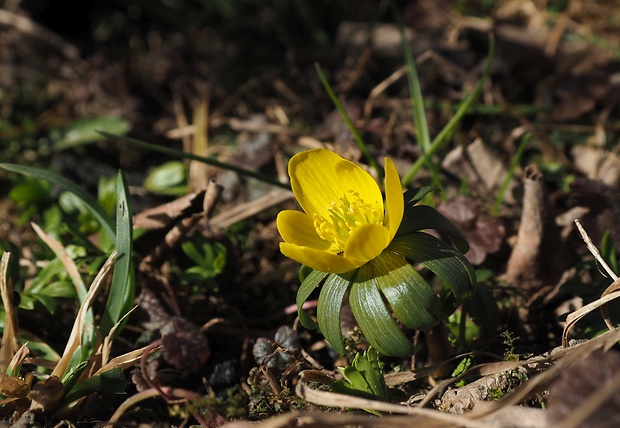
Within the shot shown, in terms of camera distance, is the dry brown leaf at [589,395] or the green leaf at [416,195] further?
the green leaf at [416,195]

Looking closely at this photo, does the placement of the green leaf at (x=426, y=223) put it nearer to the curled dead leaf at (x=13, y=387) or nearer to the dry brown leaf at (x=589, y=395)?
the dry brown leaf at (x=589, y=395)

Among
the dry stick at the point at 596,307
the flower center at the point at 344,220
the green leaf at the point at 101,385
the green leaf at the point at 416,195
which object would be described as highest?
the green leaf at the point at 416,195

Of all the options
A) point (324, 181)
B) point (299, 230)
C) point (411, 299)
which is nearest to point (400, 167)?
point (324, 181)

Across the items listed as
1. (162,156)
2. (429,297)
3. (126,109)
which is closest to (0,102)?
(126,109)

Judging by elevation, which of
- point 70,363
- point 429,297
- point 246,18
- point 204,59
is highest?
point 246,18

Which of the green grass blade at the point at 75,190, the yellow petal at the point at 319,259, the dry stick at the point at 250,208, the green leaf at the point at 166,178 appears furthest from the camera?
the green leaf at the point at 166,178

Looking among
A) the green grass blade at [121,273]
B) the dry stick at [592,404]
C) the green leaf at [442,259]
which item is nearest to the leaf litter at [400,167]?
the dry stick at [592,404]

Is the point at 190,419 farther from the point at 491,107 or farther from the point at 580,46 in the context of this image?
the point at 580,46
